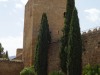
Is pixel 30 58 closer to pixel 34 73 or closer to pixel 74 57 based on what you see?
pixel 34 73

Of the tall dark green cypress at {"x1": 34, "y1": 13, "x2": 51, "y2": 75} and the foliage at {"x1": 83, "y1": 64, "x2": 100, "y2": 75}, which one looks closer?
the foliage at {"x1": 83, "y1": 64, "x2": 100, "y2": 75}

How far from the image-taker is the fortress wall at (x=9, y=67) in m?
35.9

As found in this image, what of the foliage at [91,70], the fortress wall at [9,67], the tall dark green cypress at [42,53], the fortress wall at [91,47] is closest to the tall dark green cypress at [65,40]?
the fortress wall at [91,47]

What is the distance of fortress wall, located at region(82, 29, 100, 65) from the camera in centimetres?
2631

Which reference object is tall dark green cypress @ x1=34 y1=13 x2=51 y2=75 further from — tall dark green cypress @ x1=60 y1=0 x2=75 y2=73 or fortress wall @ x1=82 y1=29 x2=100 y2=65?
fortress wall @ x1=82 y1=29 x2=100 y2=65

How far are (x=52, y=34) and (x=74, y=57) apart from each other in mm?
10666

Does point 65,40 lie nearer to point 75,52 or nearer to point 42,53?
point 42,53

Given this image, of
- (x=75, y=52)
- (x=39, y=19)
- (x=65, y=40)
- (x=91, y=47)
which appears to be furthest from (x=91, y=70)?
(x=39, y=19)

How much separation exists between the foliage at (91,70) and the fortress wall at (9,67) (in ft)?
39.5

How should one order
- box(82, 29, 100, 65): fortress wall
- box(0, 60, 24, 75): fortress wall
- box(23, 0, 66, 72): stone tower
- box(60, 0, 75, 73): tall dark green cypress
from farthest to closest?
box(0, 60, 24, 75): fortress wall → box(23, 0, 66, 72): stone tower → box(60, 0, 75, 73): tall dark green cypress → box(82, 29, 100, 65): fortress wall

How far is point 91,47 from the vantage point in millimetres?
26828

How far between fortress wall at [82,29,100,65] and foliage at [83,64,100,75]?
629 millimetres

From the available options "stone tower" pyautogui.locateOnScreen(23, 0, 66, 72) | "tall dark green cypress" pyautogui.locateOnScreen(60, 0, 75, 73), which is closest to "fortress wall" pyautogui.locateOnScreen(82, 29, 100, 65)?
"tall dark green cypress" pyautogui.locateOnScreen(60, 0, 75, 73)

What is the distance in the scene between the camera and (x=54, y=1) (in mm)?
36344
